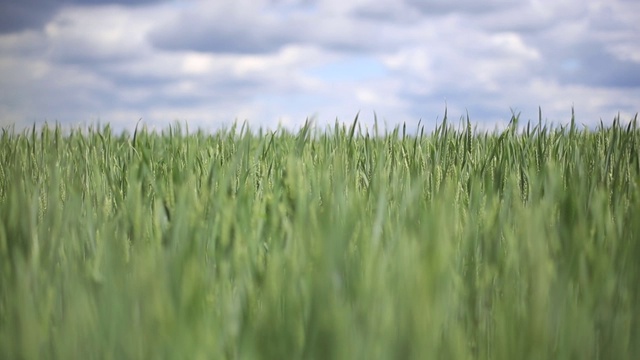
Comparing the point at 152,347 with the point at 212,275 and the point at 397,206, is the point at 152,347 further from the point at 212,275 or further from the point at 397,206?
the point at 397,206

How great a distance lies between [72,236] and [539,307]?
90cm

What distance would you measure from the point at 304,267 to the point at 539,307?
36cm

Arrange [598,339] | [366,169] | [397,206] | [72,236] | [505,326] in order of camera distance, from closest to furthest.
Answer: [505,326]
[598,339]
[72,236]
[397,206]
[366,169]

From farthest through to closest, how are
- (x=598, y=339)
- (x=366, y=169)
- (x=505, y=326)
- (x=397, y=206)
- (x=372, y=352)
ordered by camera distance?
(x=366, y=169)
(x=397, y=206)
(x=598, y=339)
(x=505, y=326)
(x=372, y=352)

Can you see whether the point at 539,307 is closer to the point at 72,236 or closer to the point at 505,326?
the point at 505,326

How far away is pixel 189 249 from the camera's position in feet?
3.49

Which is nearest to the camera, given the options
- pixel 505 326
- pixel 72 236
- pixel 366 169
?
pixel 505 326

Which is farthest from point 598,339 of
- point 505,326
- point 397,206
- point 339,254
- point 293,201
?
point 397,206

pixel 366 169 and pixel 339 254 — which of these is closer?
pixel 339 254

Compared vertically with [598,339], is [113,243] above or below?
above

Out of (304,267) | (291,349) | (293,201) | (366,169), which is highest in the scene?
(366,169)

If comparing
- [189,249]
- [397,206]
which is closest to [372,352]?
[189,249]

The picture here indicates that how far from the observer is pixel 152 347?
0.91m

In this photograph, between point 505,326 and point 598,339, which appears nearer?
point 505,326
